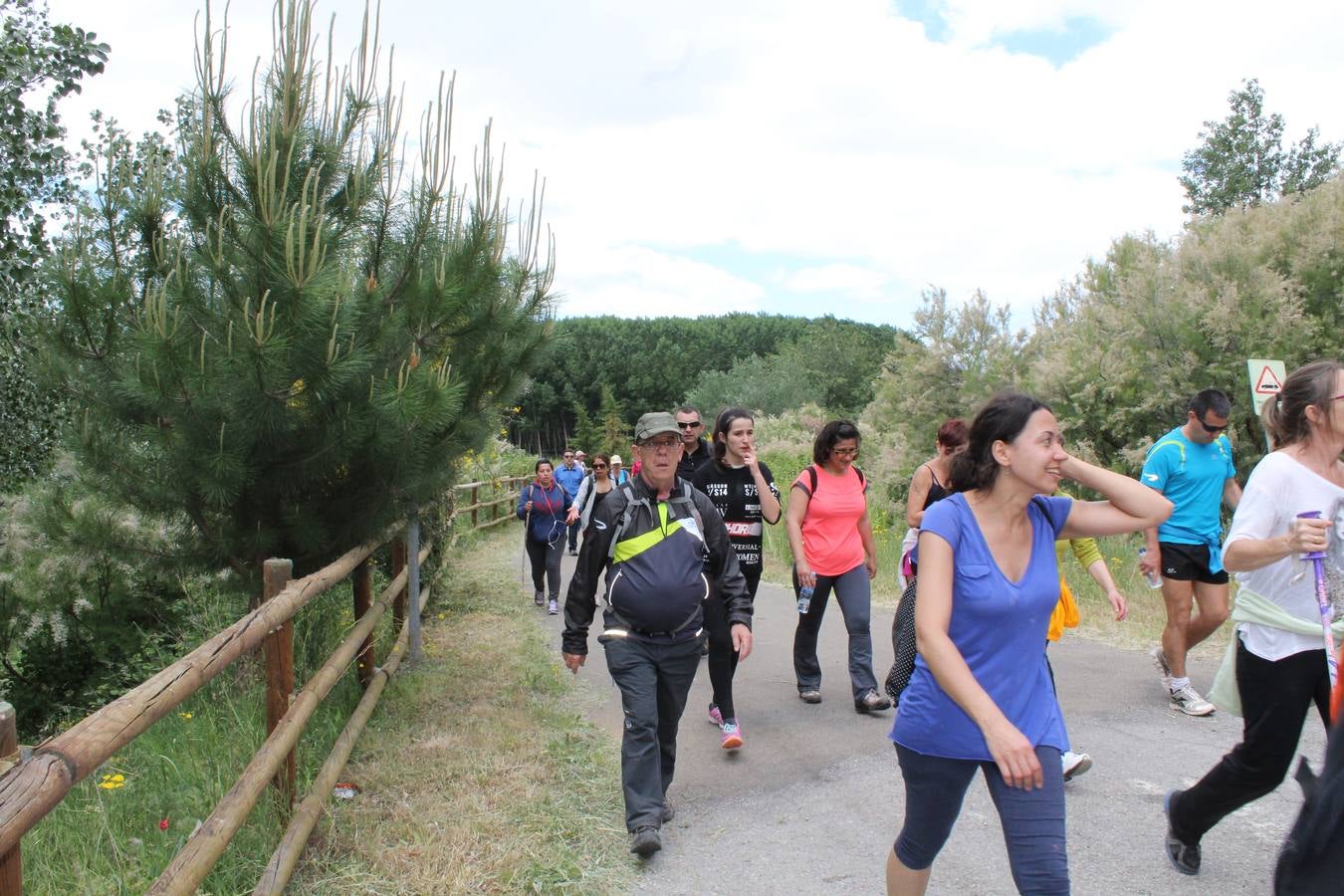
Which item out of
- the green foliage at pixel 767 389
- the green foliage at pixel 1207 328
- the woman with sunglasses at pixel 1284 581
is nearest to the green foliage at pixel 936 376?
the green foliage at pixel 1207 328

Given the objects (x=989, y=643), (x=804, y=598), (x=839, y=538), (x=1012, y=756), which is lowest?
(x=804, y=598)

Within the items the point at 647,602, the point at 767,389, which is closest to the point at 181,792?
the point at 647,602

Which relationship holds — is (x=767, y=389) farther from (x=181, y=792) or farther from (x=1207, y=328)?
(x=181, y=792)

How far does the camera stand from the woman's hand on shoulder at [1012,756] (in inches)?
98.2

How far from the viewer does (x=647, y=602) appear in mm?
4188

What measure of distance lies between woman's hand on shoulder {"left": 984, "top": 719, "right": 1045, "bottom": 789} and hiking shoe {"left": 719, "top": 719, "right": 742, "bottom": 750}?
294 cm

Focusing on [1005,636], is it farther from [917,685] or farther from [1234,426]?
[1234,426]

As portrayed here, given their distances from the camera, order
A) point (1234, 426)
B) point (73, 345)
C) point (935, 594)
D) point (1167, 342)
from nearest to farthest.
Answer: point (935, 594), point (73, 345), point (1234, 426), point (1167, 342)

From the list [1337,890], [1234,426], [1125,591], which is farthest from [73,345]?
[1234,426]

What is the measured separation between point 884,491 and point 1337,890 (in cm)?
1995

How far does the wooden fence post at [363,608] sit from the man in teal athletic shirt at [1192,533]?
172 inches

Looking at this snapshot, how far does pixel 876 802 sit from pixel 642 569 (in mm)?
1551

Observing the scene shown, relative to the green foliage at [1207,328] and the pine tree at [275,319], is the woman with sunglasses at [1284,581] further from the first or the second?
the green foliage at [1207,328]

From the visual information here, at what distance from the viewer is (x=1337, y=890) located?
1.46m
